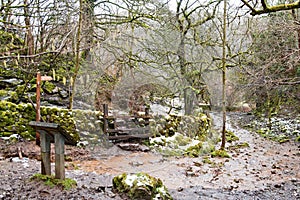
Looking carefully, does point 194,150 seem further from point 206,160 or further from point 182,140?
point 206,160

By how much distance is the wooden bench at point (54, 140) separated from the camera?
3.88m

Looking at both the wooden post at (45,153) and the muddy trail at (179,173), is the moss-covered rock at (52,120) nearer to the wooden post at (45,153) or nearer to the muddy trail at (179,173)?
the muddy trail at (179,173)

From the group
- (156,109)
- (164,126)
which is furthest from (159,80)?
(164,126)

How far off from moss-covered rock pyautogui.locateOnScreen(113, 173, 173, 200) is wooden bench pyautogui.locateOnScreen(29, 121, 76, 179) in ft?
2.80

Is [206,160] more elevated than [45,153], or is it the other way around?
[45,153]

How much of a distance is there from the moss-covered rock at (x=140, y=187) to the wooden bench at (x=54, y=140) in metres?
0.85

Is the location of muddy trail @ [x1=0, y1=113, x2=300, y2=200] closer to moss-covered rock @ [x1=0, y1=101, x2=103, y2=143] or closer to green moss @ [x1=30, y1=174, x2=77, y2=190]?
green moss @ [x1=30, y1=174, x2=77, y2=190]

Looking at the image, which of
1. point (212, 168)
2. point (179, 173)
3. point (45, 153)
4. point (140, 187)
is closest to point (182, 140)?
point (212, 168)

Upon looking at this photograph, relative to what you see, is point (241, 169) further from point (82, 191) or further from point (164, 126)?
point (82, 191)

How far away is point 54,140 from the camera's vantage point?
406 centimetres

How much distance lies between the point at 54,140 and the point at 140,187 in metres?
1.40

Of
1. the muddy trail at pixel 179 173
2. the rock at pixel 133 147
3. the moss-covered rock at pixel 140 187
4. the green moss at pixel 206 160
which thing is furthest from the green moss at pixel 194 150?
the moss-covered rock at pixel 140 187

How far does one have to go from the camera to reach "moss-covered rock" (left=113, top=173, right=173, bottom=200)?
3920 mm

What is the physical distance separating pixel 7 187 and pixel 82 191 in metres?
1.03
